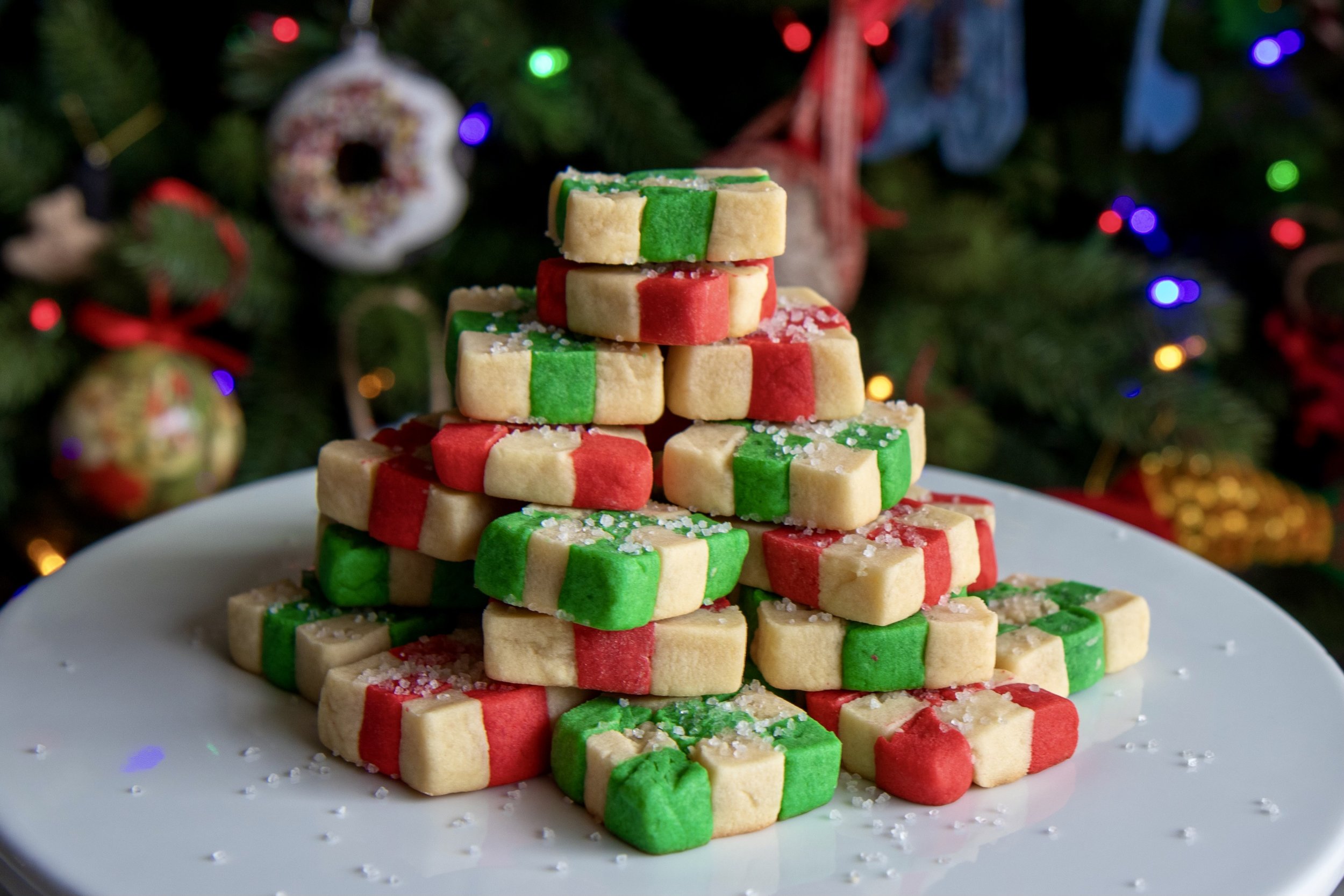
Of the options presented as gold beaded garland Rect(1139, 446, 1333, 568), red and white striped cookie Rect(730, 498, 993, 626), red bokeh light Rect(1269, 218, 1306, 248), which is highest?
red bokeh light Rect(1269, 218, 1306, 248)

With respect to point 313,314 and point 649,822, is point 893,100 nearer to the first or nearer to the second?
point 313,314

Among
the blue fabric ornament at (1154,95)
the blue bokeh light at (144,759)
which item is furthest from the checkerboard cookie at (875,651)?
the blue fabric ornament at (1154,95)

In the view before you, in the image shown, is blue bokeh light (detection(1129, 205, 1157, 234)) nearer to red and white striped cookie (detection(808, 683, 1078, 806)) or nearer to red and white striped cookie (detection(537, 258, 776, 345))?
red and white striped cookie (detection(537, 258, 776, 345))

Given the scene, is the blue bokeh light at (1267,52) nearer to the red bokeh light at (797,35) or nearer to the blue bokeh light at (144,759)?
the red bokeh light at (797,35)

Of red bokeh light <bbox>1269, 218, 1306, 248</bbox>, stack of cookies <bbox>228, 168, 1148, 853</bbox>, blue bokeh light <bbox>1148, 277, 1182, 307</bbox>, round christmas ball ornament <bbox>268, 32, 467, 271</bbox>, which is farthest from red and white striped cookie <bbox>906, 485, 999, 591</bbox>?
red bokeh light <bbox>1269, 218, 1306, 248</bbox>

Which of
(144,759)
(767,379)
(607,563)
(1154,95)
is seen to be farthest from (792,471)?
(1154,95)

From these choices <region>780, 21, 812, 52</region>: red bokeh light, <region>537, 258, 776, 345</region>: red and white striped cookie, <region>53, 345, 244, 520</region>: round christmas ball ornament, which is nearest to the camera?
<region>537, 258, 776, 345</region>: red and white striped cookie
